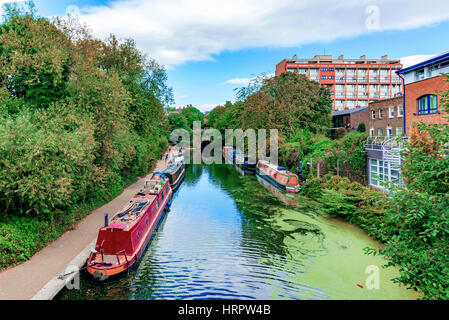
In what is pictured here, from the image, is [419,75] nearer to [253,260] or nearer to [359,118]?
[253,260]

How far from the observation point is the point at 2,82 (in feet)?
48.2

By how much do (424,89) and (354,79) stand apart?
5251 centimetres

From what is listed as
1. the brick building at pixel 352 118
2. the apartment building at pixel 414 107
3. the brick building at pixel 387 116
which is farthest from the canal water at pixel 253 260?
the brick building at pixel 352 118

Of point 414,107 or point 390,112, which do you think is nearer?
point 414,107

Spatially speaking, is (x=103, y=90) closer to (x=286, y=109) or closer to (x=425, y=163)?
(x=425, y=163)

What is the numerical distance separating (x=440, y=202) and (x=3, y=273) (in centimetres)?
1162

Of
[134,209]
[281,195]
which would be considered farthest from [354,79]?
[134,209]

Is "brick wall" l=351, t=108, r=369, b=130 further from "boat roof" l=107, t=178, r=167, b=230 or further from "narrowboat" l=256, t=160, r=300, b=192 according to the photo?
"boat roof" l=107, t=178, r=167, b=230

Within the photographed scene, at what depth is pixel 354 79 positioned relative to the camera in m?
67.2

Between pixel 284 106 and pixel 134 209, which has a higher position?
pixel 284 106

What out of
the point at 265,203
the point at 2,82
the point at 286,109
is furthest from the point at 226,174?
the point at 2,82

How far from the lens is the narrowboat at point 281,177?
23797mm

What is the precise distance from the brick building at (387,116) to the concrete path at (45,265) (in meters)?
26.6
